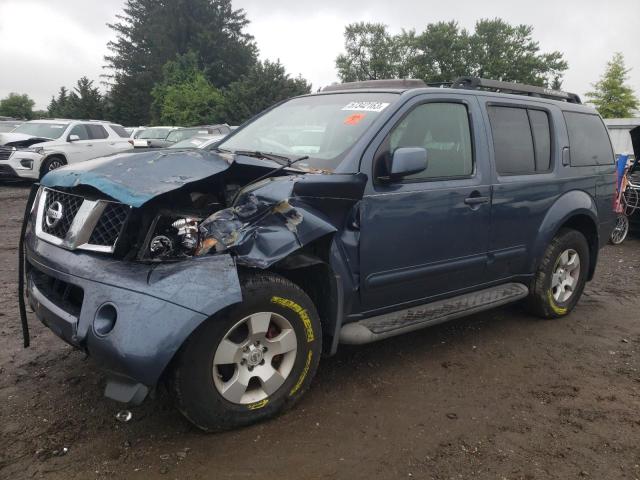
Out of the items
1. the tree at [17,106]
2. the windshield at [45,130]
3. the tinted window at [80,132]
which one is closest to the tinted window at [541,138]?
the tinted window at [80,132]

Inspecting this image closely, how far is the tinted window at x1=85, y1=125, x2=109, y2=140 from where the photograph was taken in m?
14.0

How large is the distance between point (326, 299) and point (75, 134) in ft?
41.9

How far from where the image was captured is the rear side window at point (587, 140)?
182 inches

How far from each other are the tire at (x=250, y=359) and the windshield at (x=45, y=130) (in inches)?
512

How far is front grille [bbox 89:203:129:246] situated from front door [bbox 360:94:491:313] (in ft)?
4.34

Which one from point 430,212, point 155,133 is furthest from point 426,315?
point 155,133

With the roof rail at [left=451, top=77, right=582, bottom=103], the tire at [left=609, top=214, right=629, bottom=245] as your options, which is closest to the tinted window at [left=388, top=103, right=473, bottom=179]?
the roof rail at [left=451, top=77, right=582, bottom=103]

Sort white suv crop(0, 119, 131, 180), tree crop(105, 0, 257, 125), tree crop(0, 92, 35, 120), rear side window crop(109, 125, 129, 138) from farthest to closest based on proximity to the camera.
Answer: tree crop(0, 92, 35, 120), tree crop(105, 0, 257, 125), rear side window crop(109, 125, 129, 138), white suv crop(0, 119, 131, 180)

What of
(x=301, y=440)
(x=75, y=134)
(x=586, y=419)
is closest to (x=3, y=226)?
(x=75, y=134)

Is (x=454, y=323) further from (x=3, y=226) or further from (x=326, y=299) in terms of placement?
(x=3, y=226)

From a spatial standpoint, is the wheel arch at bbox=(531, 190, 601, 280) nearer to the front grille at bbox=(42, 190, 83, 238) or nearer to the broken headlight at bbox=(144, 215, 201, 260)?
the broken headlight at bbox=(144, 215, 201, 260)

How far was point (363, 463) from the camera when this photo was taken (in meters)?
2.55

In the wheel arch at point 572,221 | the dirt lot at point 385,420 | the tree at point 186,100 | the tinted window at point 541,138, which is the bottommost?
the dirt lot at point 385,420

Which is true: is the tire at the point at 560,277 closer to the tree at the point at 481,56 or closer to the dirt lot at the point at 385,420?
the dirt lot at the point at 385,420
